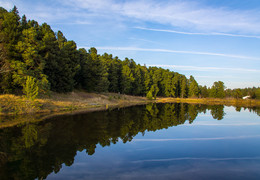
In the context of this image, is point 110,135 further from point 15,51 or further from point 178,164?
point 15,51

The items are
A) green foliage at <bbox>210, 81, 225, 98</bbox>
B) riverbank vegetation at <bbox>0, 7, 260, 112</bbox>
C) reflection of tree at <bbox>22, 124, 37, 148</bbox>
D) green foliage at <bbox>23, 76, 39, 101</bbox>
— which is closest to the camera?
reflection of tree at <bbox>22, 124, 37, 148</bbox>

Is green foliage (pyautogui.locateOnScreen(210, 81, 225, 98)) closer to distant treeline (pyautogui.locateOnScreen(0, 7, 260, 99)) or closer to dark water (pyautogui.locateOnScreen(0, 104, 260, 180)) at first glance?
distant treeline (pyautogui.locateOnScreen(0, 7, 260, 99))

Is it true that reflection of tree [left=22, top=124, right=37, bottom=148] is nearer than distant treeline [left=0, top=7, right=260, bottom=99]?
Yes

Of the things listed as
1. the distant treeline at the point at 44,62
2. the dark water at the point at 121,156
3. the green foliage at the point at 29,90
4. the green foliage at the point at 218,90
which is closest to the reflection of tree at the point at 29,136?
the dark water at the point at 121,156

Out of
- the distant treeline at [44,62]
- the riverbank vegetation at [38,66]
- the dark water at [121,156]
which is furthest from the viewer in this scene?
the distant treeline at [44,62]

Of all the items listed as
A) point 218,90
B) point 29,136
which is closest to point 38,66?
point 29,136

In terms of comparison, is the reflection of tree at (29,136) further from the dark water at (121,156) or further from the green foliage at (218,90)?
the green foliage at (218,90)

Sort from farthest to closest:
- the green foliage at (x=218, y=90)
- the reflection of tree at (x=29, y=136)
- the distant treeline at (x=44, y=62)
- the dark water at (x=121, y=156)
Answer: the green foliage at (x=218, y=90) → the distant treeline at (x=44, y=62) → the reflection of tree at (x=29, y=136) → the dark water at (x=121, y=156)

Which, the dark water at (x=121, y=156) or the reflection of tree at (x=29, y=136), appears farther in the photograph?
the reflection of tree at (x=29, y=136)

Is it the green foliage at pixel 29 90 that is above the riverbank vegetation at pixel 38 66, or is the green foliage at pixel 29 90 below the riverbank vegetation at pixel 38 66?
below

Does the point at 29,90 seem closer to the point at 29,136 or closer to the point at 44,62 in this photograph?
the point at 44,62

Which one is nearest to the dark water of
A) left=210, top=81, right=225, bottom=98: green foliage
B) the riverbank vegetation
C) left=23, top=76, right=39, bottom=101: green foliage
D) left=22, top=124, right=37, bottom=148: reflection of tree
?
left=22, top=124, right=37, bottom=148: reflection of tree

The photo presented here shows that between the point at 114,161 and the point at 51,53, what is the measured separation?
33.4 meters

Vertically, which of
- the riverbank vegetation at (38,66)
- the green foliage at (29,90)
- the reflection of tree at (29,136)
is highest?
the riverbank vegetation at (38,66)
